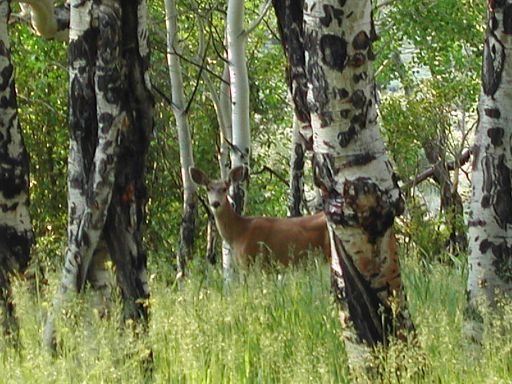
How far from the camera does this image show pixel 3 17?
9797 mm

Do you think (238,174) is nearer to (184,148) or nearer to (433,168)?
(184,148)

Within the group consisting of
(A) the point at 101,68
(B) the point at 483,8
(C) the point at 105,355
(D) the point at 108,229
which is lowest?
(C) the point at 105,355

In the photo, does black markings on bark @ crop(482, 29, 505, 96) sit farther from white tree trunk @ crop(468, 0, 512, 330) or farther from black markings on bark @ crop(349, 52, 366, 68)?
black markings on bark @ crop(349, 52, 366, 68)

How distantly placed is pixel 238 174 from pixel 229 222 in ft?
2.47

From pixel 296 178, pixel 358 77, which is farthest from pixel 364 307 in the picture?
pixel 296 178

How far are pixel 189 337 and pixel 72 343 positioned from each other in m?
0.63

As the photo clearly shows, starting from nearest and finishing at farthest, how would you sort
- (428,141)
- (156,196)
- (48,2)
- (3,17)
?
(3,17) < (48,2) < (428,141) < (156,196)

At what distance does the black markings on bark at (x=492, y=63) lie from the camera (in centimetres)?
788

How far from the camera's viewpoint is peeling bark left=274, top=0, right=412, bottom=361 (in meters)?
6.60

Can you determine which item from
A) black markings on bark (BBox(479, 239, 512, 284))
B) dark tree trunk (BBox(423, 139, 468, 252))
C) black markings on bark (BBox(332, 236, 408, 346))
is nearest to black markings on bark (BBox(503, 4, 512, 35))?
black markings on bark (BBox(479, 239, 512, 284))

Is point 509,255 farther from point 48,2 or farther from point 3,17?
point 48,2

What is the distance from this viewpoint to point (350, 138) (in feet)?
21.7

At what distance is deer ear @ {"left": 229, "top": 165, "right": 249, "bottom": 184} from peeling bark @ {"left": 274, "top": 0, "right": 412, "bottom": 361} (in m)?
8.27

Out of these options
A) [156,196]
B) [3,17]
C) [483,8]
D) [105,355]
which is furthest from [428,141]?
[105,355]
